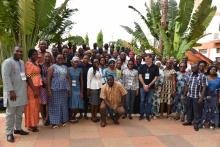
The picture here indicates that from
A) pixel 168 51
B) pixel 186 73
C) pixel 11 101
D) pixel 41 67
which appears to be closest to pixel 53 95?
pixel 41 67

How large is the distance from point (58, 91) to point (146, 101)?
2319 mm

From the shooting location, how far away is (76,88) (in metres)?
7.82

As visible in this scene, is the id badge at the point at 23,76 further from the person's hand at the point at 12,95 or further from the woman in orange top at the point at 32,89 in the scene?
the person's hand at the point at 12,95

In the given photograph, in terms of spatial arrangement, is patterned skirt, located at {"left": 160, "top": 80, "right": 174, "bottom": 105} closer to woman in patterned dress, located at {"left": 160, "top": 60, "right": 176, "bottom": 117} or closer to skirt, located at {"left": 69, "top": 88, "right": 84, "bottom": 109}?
woman in patterned dress, located at {"left": 160, "top": 60, "right": 176, "bottom": 117}

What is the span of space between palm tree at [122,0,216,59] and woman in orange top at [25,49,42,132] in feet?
22.0

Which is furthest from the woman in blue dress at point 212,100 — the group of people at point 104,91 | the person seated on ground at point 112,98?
the person seated on ground at point 112,98

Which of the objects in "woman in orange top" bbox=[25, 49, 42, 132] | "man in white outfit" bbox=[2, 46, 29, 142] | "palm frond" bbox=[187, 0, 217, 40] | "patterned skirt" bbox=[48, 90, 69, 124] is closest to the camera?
"man in white outfit" bbox=[2, 46, 29, 142]

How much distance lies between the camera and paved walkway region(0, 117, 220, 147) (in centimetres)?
630

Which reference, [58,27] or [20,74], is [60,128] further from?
[58,27]

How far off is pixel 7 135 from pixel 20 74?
4.08ft

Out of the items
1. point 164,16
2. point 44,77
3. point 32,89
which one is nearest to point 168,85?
point 44,77

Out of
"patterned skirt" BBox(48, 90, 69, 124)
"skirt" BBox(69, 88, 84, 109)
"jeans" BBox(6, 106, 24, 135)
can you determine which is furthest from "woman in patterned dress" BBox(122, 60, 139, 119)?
"jeans" BBox(6, 106, 24, 135)

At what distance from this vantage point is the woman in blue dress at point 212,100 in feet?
24.3

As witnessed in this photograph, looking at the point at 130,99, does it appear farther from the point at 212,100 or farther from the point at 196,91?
the point at 212,100
